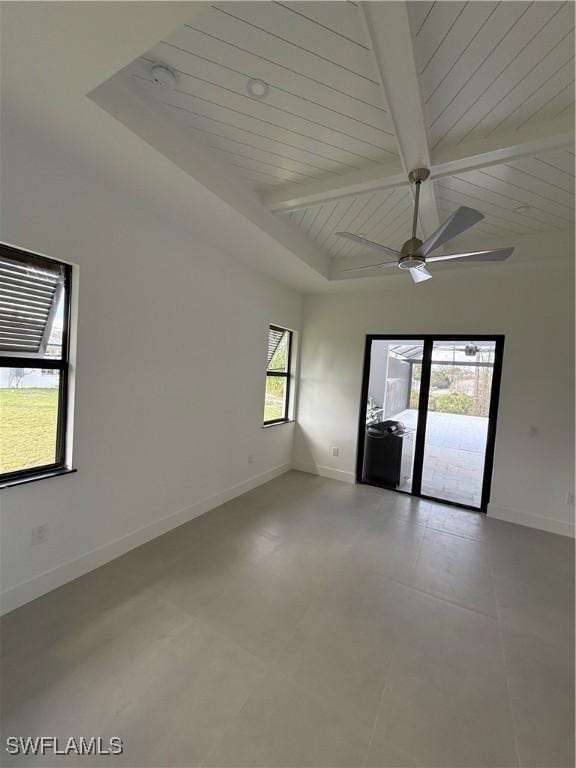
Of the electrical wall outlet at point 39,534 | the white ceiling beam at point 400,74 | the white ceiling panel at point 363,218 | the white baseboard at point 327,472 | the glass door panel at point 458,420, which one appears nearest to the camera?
the white ceiling beam at point 400,74

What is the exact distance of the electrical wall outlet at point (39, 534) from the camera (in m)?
1.94

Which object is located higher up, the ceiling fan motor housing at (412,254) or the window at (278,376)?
the ceiling fan motor housing at (412,254)

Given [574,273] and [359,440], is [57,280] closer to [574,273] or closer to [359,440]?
[359,440]

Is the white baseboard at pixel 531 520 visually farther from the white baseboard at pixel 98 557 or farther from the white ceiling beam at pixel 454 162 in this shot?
the white ceiling beam at pixel 454 162

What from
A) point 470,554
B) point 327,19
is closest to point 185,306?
point 327,19

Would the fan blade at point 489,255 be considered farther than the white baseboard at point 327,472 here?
No

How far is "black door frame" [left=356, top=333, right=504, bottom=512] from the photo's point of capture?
360cm

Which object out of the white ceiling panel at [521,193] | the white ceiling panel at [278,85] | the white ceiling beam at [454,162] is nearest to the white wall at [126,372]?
the white ceiling panel at [278,85]

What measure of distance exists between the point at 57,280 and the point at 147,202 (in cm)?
89

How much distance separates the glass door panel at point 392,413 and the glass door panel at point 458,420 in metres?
0.21

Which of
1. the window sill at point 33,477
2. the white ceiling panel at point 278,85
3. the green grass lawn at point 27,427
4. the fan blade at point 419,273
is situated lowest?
the window sill at point 33,477

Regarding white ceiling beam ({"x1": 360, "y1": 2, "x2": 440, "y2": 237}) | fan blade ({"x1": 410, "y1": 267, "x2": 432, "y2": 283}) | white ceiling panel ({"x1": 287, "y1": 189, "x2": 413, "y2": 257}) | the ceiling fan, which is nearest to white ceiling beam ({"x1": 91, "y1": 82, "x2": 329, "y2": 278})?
white ceiling panel ({"x1": 287, "y1": 189, "x2": 413, "y2": 257})

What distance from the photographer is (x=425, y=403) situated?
3.99 m

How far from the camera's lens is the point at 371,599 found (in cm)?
214
